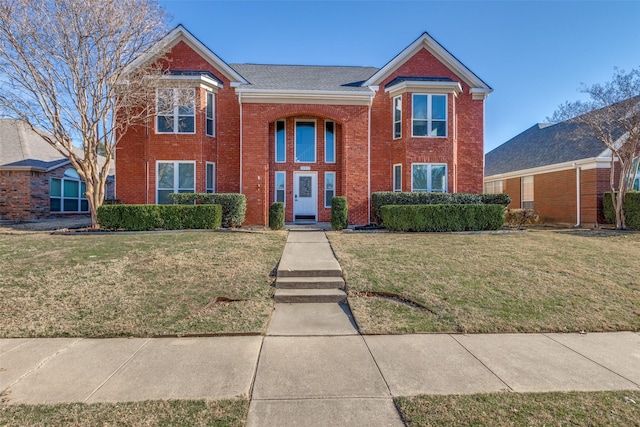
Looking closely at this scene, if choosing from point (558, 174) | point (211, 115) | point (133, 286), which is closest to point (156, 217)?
point (211, 115)

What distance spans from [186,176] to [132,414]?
41.2ft

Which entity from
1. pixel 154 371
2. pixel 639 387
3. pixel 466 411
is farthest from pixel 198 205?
pixel 639 387

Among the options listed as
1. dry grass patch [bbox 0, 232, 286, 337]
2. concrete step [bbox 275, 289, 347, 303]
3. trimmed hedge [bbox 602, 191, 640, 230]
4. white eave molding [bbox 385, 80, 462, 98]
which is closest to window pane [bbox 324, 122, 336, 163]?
white eave molding [bbox 385, 80, 462, 98]

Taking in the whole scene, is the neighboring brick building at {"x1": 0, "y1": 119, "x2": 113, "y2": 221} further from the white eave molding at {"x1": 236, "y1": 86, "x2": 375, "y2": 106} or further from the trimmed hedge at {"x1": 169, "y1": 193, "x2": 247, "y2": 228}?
the white eave molding at {"x1": 236, "y1": 86, "x2": 375, "y2": 106}

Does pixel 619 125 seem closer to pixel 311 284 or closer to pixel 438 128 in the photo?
pixel 438 128

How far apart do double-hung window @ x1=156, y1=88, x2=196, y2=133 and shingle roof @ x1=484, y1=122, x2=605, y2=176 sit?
18655mm

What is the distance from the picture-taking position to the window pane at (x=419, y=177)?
14.7 meters

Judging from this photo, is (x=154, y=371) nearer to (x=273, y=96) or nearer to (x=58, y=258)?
(x=58, y=258)

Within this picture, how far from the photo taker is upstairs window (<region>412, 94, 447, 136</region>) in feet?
47.7

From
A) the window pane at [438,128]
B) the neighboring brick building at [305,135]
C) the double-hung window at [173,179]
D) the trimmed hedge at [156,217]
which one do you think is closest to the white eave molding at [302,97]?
the neighboring brick building at [305,135]

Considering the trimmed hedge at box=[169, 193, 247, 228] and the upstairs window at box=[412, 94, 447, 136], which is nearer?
the trimmed hedge at box=[169, 193, 247, 228]

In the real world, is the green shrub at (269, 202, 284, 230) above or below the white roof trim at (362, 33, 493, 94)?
below

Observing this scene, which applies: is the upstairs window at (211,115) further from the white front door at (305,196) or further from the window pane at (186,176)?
the white front door at (305,196)

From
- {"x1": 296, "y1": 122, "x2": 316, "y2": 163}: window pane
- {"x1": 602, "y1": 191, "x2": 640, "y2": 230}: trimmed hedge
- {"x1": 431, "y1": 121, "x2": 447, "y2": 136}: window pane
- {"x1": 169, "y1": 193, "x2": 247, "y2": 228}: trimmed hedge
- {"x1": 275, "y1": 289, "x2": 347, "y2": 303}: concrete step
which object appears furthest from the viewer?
{"x1": 296, "y1": 122, "x2": 316, "y2": 163}: window pane
